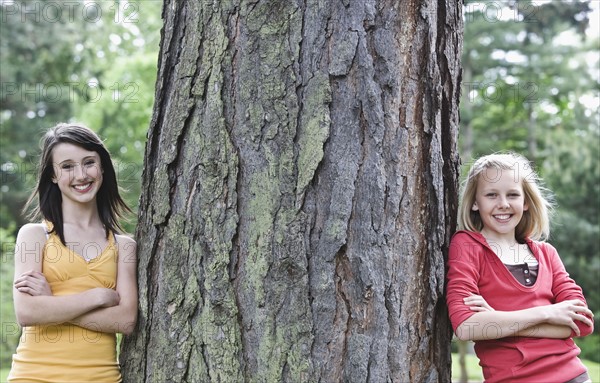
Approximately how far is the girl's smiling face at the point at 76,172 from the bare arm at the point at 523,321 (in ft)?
5.51

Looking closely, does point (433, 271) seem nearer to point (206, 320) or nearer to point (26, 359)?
point (206, 320)

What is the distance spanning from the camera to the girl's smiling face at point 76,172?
308 cm

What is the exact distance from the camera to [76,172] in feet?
10.1

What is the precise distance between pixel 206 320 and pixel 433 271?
0.88 m

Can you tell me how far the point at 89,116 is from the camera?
60.7 feet

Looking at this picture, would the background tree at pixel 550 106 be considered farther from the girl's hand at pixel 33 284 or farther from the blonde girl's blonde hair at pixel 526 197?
the girl's hand at pixel 33 284

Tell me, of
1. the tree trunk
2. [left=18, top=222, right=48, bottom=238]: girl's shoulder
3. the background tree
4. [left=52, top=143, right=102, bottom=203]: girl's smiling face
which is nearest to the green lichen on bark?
the tree trunk

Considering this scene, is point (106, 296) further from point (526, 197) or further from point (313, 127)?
point (526, 197)

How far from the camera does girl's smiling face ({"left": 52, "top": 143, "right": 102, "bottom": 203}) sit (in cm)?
308

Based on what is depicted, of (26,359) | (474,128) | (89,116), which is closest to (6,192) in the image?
(89,116)

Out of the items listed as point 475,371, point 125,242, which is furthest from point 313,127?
point 475,371

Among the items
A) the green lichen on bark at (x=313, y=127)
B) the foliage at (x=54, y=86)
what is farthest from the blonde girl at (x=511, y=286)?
the foliage at (x=54, y=86)

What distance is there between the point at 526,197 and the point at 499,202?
0.22 meters

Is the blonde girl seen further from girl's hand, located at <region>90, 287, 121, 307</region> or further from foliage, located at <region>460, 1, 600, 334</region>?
foliage, located at <region>460, 1, 600, 334</region>
